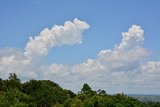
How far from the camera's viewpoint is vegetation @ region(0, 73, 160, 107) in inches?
4328

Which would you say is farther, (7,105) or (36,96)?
(36,96)

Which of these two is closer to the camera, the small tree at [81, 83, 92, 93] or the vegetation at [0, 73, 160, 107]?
the vegetation at [0, 73, 160, 107]

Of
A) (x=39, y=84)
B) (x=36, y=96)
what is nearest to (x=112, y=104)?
(x=36, y=96)

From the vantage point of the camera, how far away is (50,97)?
14512 cm

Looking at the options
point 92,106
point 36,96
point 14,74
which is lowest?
point 92,106

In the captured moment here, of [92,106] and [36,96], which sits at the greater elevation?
[36,96]

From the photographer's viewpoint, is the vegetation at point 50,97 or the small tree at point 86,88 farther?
the small tree at point 86,88

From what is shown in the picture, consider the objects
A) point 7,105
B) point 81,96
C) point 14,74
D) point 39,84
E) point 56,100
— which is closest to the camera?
point 7,105

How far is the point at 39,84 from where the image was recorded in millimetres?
166000

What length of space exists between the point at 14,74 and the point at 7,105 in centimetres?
6763

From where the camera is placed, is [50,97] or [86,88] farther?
[86,88]

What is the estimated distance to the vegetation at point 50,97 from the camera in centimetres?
10994

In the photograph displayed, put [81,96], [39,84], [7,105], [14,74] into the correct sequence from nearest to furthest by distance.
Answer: [7,105]
[81,96]
[39,84]
[14,74]

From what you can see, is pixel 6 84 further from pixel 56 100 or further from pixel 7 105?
pixel 7 105
